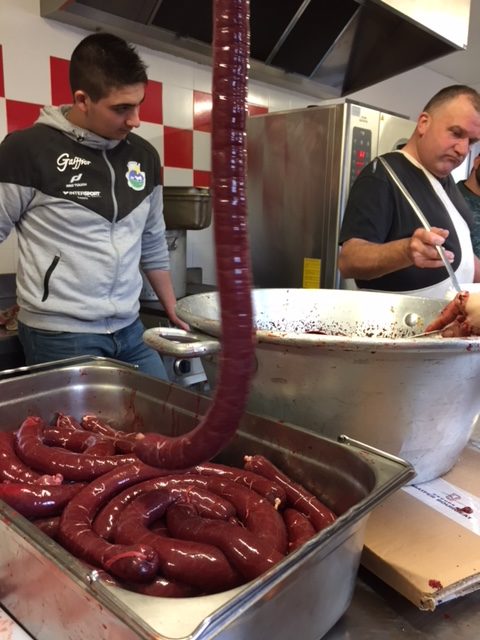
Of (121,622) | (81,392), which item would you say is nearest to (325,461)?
(121,622)

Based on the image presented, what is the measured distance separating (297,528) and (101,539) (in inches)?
8.9

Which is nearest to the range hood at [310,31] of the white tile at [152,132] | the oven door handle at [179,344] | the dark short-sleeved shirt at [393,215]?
the white tile at [152,132]

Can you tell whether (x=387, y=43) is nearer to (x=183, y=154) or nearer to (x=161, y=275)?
(x=183, y=154)

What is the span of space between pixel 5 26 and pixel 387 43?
1.68 metres

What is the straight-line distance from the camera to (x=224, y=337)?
353mm

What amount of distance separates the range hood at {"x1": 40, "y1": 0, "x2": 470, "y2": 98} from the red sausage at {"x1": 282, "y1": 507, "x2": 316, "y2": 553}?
1.74 metres

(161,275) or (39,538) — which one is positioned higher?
(161,275)

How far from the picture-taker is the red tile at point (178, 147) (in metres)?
2.27

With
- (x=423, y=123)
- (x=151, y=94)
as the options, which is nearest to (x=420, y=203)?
(x=423, y=123)

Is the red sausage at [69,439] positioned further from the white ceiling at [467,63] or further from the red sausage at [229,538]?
the white ceiling at [467,63]

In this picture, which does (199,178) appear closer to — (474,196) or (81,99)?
(81,99)

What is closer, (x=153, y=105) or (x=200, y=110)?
(x=153, y=105)

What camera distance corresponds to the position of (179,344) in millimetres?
588

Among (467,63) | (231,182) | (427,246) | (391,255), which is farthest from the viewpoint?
(467,63)
